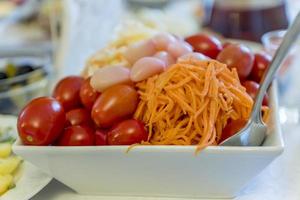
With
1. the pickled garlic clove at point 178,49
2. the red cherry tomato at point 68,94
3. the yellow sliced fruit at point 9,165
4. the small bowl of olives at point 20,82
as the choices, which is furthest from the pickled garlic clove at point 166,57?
the small bowl of olives at point 20,82

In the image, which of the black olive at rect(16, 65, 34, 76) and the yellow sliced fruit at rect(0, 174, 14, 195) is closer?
the yellow sliced fruit at rect(0, 174, 14, 195)

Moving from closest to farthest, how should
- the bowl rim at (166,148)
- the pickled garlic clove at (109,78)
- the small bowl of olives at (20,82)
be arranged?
the bowl rim at (166,148) < the pickled garlic clove at (109,78) < the small bowl of olives at (20,82)

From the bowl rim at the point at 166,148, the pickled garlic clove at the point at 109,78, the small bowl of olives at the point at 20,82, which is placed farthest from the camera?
the small bowl of olives at the point at 20,82

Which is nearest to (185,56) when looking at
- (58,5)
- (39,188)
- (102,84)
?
(102,84)

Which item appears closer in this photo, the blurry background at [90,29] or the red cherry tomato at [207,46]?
the red cherry tomato at [207,46]

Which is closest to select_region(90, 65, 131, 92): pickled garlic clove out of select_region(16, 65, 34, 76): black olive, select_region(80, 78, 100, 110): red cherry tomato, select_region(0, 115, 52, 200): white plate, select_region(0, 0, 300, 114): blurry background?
select_region(80, 78, 100, 110): red cherry tomato

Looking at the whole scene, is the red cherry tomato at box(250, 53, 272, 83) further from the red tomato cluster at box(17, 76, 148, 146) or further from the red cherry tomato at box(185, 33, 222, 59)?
the red tomato cluster at box(17, 76, 148, 146)

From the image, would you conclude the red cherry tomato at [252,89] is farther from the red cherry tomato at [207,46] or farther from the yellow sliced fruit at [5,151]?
the yellow sliced fruit at [5,151]
